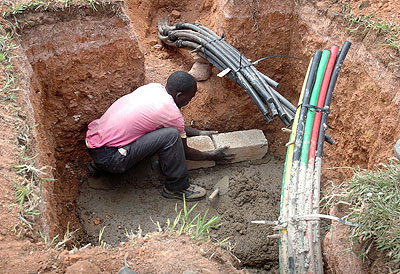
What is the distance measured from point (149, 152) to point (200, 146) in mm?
712

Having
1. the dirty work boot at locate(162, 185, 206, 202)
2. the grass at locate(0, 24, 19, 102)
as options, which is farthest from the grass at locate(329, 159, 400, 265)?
the grass at locate(0, 24, 19, 102)

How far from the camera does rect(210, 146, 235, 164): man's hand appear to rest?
11.8 feet

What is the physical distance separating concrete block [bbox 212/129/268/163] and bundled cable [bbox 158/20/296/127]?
290 millimetres

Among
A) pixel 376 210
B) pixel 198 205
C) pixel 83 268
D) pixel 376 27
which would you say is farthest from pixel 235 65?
pixel 83 268

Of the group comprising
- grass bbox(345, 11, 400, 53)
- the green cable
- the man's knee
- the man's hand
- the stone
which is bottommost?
the stone

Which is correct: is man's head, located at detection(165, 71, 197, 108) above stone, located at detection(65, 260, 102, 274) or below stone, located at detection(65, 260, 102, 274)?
above

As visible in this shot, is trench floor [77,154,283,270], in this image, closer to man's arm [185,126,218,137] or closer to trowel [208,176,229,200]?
trowel [208,176,229,200]

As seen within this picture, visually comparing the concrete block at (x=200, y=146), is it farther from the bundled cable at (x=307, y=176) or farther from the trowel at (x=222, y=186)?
the bundled cable at (x=307, y=176)

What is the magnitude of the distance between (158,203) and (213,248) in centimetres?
143

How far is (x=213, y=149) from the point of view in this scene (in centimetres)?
367

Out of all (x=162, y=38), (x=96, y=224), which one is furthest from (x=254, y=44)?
(x=96, y=224)

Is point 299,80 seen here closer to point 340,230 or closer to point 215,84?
point 215,84

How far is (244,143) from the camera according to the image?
12.4ft

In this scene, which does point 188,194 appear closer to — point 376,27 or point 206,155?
point 206,155
